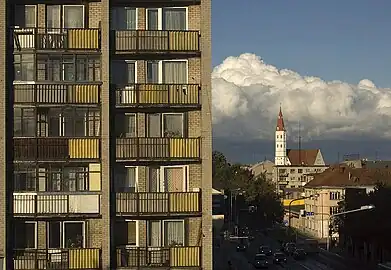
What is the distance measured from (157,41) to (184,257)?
8.55m

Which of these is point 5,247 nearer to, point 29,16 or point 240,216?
point 29,16

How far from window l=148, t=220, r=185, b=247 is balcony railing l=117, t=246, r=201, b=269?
0.58m

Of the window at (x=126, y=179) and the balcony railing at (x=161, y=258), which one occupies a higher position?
the window at (x=126, y=179)

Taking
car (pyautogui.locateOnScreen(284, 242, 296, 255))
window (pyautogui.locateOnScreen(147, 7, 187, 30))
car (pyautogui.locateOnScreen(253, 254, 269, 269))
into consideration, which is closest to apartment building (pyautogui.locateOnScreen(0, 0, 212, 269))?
window (pyautogui.locateOnScreen(147, 7, 187, 30))

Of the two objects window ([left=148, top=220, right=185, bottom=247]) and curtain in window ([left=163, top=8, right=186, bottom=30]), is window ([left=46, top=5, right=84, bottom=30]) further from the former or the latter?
window ([left=148, top=220, right=185, bottom=247])

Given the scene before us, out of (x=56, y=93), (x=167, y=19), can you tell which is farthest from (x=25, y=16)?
(x=167, y=19)

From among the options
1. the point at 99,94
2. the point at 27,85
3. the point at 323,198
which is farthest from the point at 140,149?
the point at 323,198

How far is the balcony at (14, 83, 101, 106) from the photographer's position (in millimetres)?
31734

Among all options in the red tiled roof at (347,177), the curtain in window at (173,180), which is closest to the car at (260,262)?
the red tiled roof at (347,177)

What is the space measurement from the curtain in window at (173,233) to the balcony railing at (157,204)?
2.91 ft

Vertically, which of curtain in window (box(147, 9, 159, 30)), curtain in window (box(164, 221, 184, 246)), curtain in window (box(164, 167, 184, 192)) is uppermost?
curtain in window (box(147, 9, 159, 30))

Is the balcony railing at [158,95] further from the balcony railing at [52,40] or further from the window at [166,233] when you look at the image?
the window at [166,233]

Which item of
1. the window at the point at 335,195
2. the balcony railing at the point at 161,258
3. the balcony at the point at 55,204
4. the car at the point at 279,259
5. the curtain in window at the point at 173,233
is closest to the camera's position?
the balcony at the point at 55,204

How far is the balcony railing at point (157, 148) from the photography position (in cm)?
3200
